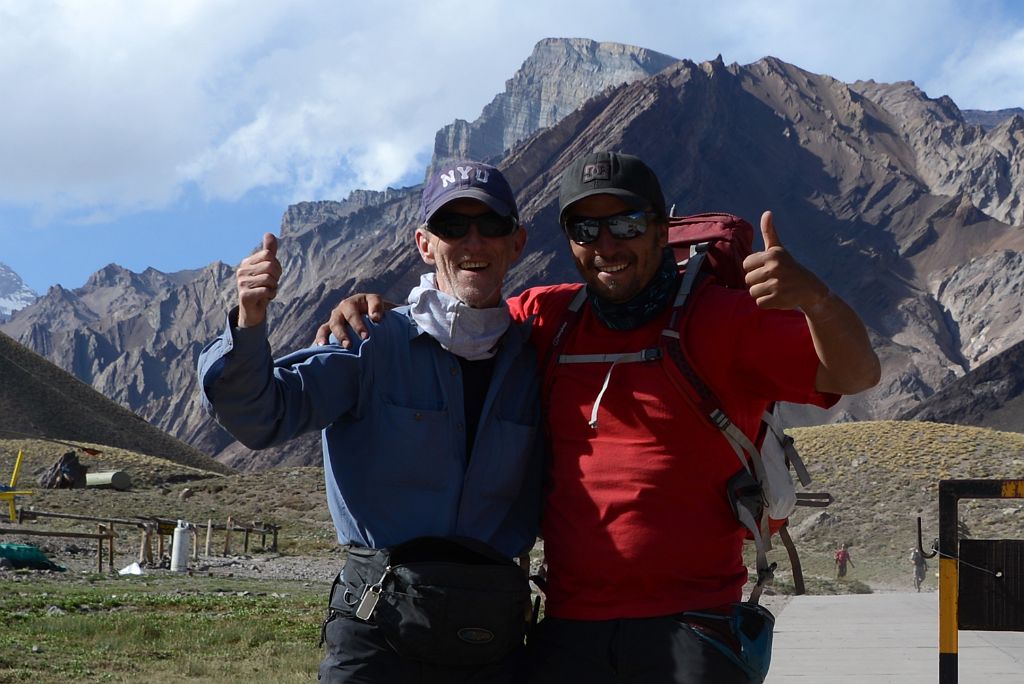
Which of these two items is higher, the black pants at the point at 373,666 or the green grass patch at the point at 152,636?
the black pants at the point at 373,666

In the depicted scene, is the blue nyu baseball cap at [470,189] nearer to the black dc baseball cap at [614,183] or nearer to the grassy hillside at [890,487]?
the black dc baseball cap at [614,183]

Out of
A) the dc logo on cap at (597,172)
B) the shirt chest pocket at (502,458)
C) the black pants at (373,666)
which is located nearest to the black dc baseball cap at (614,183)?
the dc logo on cap at (597,172)

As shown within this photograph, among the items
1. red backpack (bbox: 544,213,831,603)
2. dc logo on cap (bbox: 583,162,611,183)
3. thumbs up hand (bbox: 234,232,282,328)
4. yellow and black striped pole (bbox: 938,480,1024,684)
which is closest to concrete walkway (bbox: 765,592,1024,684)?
yellow and black striped pole (bbox: 938,480,1024,684)

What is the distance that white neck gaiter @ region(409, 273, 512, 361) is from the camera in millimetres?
3729

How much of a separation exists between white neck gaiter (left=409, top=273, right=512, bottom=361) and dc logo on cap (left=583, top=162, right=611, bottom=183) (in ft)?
1.63

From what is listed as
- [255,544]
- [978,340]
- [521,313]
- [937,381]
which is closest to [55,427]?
[255,544]

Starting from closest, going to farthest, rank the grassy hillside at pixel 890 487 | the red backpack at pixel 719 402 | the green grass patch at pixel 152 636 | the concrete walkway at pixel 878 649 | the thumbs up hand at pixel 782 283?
the thumbs up hand at pixel 782 283 < the red backpack at pixel 719 402 < the concrete walkway at pixel 878 649 < the green grass patch at pixel 152 636 < the grassy hillside at pixel 890 487

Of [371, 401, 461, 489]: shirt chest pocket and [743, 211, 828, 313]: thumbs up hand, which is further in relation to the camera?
[371, 401, 461, 489]: shirt chest pocket

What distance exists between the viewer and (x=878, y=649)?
386 inches

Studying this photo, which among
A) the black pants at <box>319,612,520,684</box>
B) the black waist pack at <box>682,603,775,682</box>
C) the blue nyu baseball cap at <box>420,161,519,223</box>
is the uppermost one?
the blue nyu baseball cap at <box>420,161,519,223</box>

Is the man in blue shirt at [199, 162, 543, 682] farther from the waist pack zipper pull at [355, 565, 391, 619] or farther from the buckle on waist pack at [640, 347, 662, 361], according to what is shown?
the buckle on waist pack at [640, 347, 662, 361]

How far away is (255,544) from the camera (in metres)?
34.2

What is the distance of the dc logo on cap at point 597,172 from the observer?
12.4 feet

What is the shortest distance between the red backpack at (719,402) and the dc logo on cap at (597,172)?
395 millimetres
